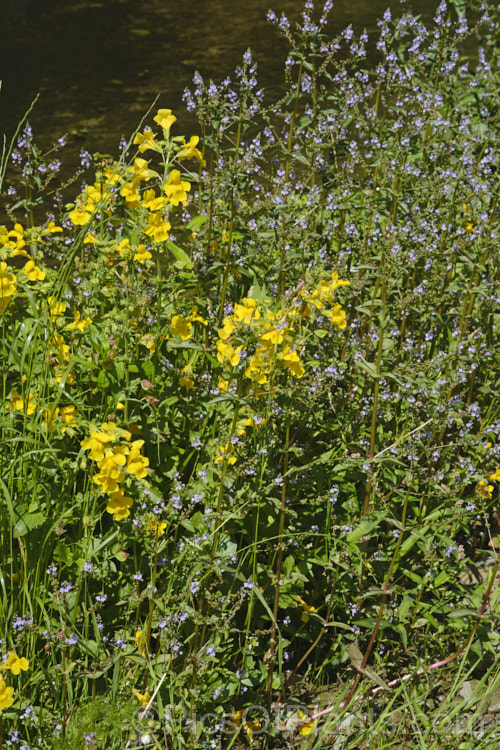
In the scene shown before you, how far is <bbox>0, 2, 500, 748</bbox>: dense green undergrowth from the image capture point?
2.20 m

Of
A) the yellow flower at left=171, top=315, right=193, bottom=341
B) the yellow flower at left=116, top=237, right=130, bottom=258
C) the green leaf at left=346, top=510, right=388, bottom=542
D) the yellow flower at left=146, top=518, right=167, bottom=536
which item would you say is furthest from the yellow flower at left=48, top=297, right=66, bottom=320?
the green leaf at left=346, top=510, right=388, bottom=542

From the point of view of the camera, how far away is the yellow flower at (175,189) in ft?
8.16

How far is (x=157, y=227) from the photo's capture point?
2500mm

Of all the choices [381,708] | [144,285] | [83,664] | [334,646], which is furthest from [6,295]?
[381,708]

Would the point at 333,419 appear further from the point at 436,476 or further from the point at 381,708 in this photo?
the point at 381,708

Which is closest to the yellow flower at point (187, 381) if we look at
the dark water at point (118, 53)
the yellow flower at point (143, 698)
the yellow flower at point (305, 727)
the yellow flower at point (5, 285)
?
the yellow flower at point (5, 285)

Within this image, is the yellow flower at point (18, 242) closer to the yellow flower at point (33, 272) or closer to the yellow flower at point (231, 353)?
the yellow flower at point (33, 272)

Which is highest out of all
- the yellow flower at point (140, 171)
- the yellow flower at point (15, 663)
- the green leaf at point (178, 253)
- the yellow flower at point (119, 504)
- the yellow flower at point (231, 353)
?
the yellow flower at point (140, 171)

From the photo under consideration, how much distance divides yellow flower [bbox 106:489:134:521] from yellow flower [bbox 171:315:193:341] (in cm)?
62

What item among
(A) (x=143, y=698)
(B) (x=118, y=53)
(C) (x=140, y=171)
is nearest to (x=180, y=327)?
(C) (x=140, y=171)

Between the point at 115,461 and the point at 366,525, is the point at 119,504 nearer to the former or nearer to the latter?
the point at 115,461

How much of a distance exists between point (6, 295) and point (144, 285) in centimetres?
50

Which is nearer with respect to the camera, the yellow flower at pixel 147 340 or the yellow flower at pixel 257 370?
the yellow flower at pixel 257 370

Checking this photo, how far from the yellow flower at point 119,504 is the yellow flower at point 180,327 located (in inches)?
24.3
